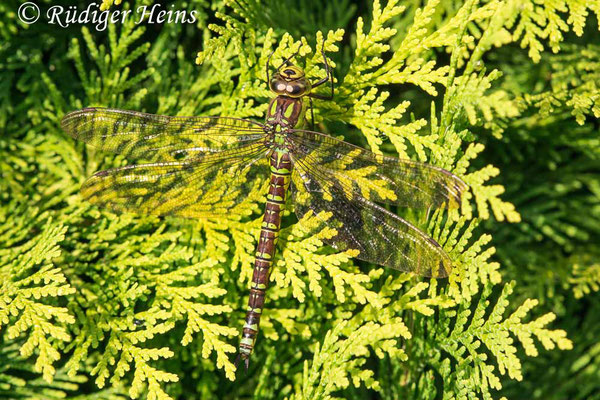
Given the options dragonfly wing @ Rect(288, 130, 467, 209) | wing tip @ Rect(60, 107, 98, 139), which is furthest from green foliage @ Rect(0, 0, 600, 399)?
wing tip @ Rect(60, 107, 98, 139)

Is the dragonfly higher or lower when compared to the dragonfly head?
lower

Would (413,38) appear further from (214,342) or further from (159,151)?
(214,342)

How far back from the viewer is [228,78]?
8.45 ft

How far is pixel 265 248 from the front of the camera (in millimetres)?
2314

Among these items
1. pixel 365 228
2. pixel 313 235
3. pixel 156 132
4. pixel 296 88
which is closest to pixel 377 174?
pixel 365 228

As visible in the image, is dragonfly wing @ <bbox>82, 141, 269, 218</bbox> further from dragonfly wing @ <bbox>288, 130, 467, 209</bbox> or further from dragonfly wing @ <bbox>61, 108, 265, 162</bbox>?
dragonfly wing @ <bbox>288, 130, 467, 209</bbox>

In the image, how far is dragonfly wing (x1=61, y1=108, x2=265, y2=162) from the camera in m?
2.43

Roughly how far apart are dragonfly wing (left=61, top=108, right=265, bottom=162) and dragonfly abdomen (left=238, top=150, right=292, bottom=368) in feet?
0.65

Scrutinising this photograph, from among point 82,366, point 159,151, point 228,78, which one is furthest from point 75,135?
point 82,366

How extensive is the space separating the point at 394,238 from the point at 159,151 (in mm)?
1127

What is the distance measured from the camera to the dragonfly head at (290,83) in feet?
7.47

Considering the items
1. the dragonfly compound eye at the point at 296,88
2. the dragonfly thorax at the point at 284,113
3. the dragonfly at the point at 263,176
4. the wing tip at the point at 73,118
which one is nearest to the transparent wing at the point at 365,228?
the dragonfly at the point at 263,176

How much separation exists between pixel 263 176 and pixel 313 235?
0.39 meters

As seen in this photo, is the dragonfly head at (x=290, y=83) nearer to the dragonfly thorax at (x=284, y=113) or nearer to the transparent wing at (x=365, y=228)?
the dragonfly thorax at (x=284, y=113)
